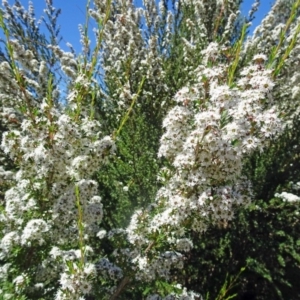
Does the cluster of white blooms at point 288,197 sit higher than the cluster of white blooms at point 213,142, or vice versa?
the cluster of white blooms at point 213,142

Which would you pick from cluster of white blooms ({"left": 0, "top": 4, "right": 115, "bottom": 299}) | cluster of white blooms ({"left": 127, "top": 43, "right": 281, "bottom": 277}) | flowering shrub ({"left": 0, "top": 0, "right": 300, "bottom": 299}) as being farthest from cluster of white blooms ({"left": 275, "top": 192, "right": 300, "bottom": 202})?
cluster of white blooms ({"left": 0, "top": 4, "right": 115, "bottom": 299})

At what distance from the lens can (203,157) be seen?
195 centimetres

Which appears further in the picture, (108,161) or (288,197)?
(288,197)

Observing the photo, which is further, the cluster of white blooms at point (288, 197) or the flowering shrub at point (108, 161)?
the cluster of white blooms at point (288, 197)

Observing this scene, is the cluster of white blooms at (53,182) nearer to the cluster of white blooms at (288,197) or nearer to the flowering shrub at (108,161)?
the flowering shrub at (108,161)

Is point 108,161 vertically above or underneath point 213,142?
underneath

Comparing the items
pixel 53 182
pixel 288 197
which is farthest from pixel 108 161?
pixel 288 197

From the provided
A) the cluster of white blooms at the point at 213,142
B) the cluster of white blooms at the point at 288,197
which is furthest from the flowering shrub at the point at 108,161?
the cluster of white blooms at the point at 288,197

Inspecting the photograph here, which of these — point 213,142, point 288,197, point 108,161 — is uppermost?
point 213,142

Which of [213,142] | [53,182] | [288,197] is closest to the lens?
[213,142]

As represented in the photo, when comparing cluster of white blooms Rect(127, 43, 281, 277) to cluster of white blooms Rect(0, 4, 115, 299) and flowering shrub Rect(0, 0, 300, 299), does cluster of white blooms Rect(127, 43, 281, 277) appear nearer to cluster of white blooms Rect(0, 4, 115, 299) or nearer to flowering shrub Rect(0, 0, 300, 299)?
flowering shrub Rect(0, 0, 300, 299)

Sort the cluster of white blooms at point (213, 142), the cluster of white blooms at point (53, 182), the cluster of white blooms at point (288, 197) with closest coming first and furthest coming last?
1. the cluster of white blooms at point (213, 142)
2. the cluster of white blooms at point (53, 182)
3. the cluster of white blooms at point (288, 197)

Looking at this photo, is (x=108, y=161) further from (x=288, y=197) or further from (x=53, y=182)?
(x=288, y=197)

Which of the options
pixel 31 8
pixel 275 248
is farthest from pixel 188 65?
pixel 31 8
